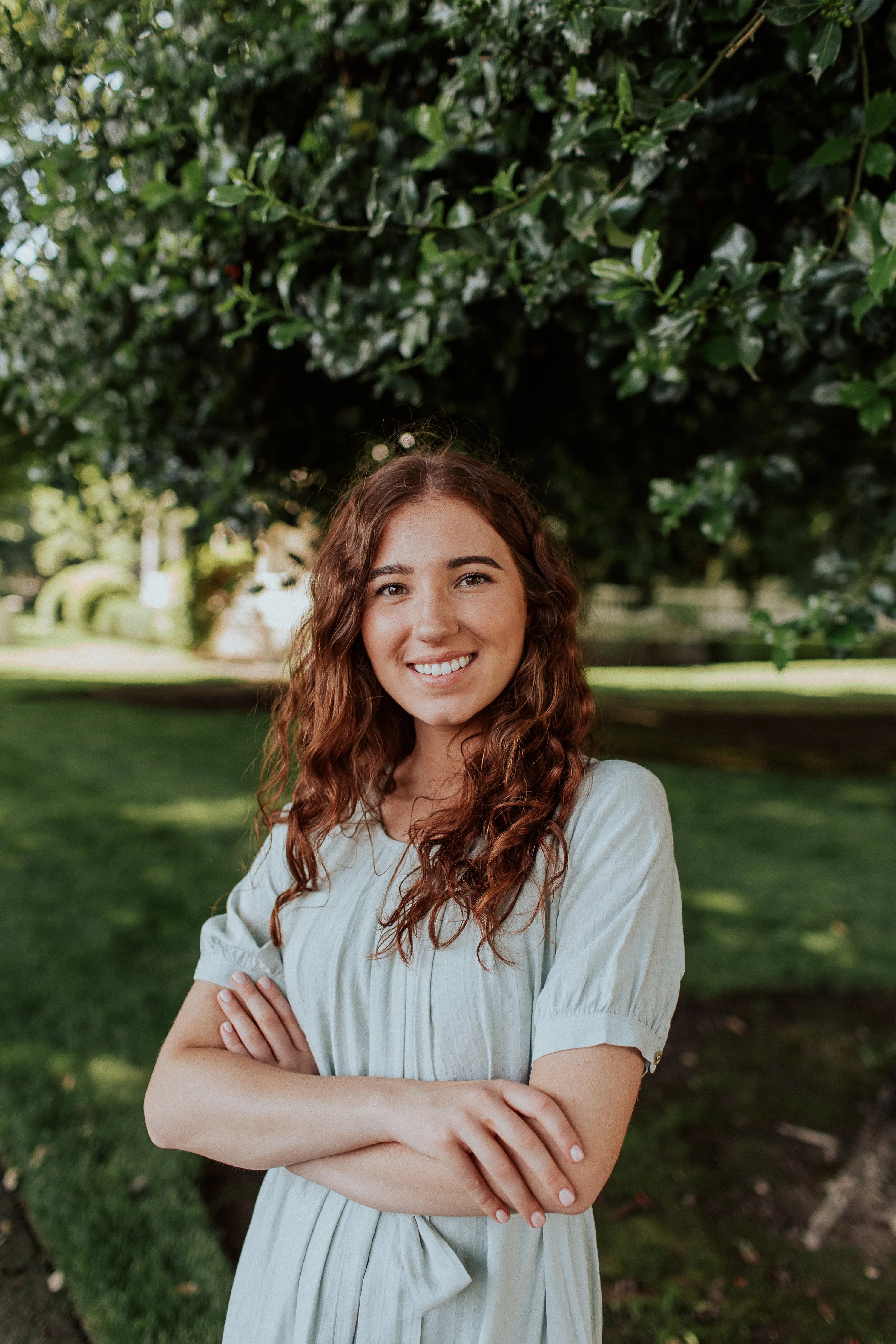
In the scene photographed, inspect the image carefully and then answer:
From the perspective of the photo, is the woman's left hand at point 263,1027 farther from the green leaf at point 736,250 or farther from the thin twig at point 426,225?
the green leaf at point 736,250

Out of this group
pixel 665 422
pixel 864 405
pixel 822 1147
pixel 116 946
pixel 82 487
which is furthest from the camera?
pixel 116 946

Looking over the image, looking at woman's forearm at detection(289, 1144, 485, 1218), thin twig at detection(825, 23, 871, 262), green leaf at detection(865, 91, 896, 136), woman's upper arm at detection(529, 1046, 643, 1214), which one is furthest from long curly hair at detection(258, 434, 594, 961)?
green leaf at detection(865, 91, 896, 136)

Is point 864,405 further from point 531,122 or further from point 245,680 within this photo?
point 245,680

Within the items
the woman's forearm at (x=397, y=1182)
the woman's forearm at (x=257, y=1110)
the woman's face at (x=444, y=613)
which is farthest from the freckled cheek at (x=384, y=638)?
the woman's forearm at (x=397, y=1182)

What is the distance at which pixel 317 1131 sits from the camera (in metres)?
1.62

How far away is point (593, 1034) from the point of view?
4.97 ft

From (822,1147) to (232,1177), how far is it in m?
2.38

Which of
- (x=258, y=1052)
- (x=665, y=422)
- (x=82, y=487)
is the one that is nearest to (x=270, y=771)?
(x=258, y=1052)

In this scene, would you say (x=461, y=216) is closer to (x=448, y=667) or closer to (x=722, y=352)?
(x=722, y=352)

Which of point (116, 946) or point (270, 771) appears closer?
point (270, 771)

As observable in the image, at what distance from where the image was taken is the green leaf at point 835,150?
2.04 m

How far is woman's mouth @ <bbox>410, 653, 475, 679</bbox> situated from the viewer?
1788mm

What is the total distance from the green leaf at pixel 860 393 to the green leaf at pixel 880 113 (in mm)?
515

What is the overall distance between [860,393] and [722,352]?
13.4 inches
